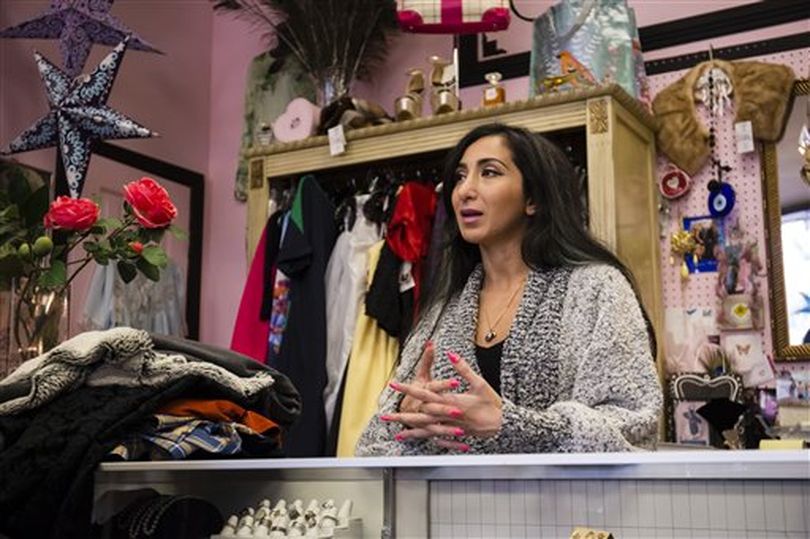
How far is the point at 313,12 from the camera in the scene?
3053 mm

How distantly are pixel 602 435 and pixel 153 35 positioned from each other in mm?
2817

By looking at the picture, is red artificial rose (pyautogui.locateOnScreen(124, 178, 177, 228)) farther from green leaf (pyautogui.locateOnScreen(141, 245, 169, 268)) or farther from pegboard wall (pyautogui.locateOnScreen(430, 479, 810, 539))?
pegboard wall (pyautogui.locateOnScreen(430, 479, 810, 539))

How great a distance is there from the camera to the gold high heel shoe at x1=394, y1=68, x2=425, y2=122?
110 inches

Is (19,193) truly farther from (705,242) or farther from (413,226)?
(705,242)

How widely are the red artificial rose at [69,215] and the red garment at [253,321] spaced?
44.2 inches

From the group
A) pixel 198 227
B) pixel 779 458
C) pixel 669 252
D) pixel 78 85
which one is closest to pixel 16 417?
pixel 779 458

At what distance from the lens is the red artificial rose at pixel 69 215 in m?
1.74

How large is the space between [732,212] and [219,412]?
1887 mm

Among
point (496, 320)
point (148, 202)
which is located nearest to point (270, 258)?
point (148, 202)

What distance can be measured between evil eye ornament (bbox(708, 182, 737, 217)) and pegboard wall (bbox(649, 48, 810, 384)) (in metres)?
0.02

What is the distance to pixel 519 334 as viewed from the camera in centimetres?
151

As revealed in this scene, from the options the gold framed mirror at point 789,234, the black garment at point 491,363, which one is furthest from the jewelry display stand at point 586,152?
the black garment at point 491,363

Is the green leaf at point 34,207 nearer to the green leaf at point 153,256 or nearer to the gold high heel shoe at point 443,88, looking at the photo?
the green leaf at point 153,256

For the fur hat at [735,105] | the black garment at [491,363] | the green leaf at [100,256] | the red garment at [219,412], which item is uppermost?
the fur hat at [735,105]
